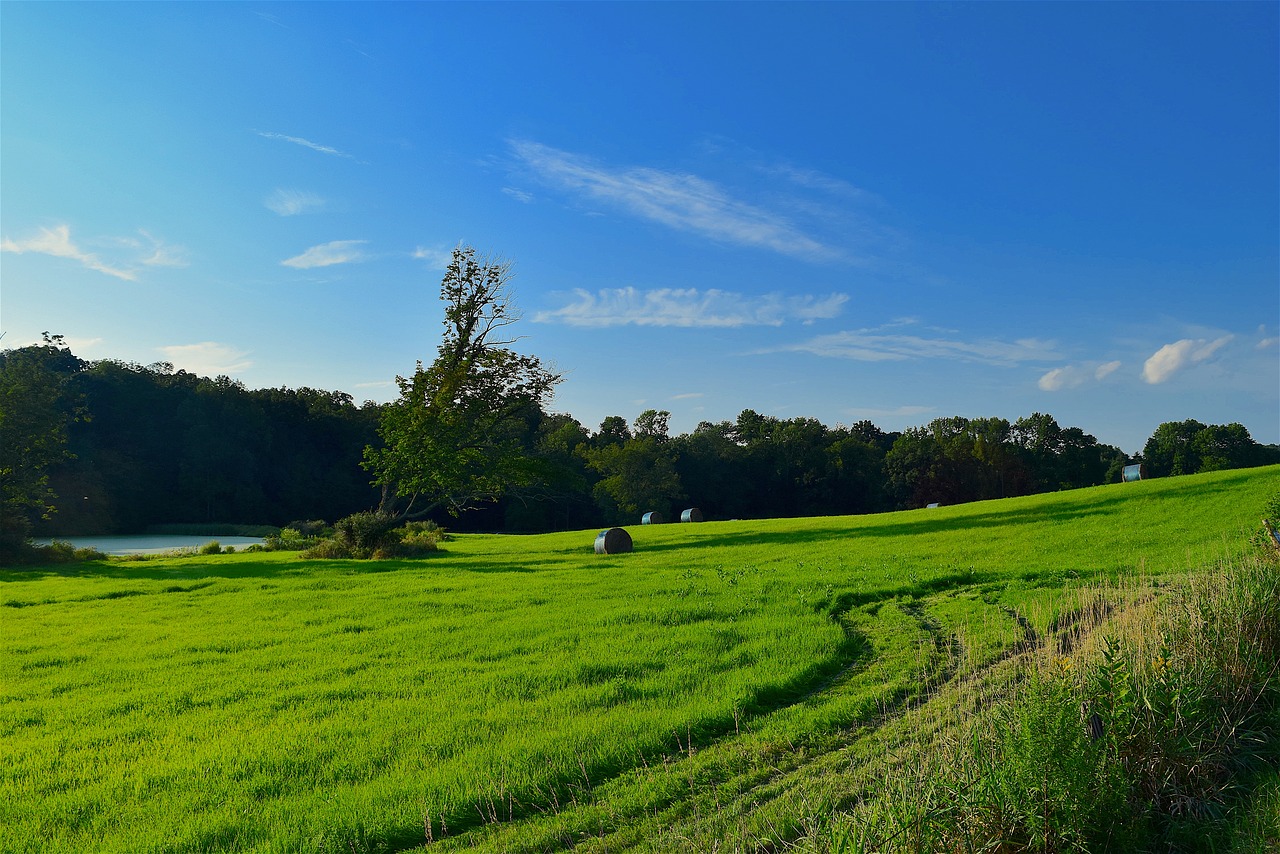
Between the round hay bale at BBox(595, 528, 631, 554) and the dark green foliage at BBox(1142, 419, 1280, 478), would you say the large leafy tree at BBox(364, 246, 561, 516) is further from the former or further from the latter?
the dark green foliage at BBox(1142, 419, 1280, 478)

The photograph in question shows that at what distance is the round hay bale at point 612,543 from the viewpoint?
1193 inches

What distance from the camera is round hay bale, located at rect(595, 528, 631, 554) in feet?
99.5

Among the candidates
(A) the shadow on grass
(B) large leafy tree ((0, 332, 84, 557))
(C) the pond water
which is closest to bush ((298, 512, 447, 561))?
(A) the shadow on grass

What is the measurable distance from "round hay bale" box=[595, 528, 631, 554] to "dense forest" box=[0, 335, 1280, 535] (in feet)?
82.9

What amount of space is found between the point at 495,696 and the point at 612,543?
2118 cm

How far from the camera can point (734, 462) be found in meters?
96.9

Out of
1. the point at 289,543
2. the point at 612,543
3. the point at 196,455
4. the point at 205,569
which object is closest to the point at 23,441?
the point at 289,543

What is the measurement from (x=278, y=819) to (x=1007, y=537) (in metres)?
25.5

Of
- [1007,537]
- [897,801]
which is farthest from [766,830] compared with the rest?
[1007,537]

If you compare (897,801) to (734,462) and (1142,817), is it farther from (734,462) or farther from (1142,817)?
(734,462)

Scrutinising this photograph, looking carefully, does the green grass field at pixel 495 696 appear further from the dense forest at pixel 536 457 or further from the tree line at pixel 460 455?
the dense forest at pixel 536 457

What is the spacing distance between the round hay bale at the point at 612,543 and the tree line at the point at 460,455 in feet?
22.9

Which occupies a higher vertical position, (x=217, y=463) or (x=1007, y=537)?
(x=217, y=463)

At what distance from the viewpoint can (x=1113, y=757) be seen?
5.68 meters
